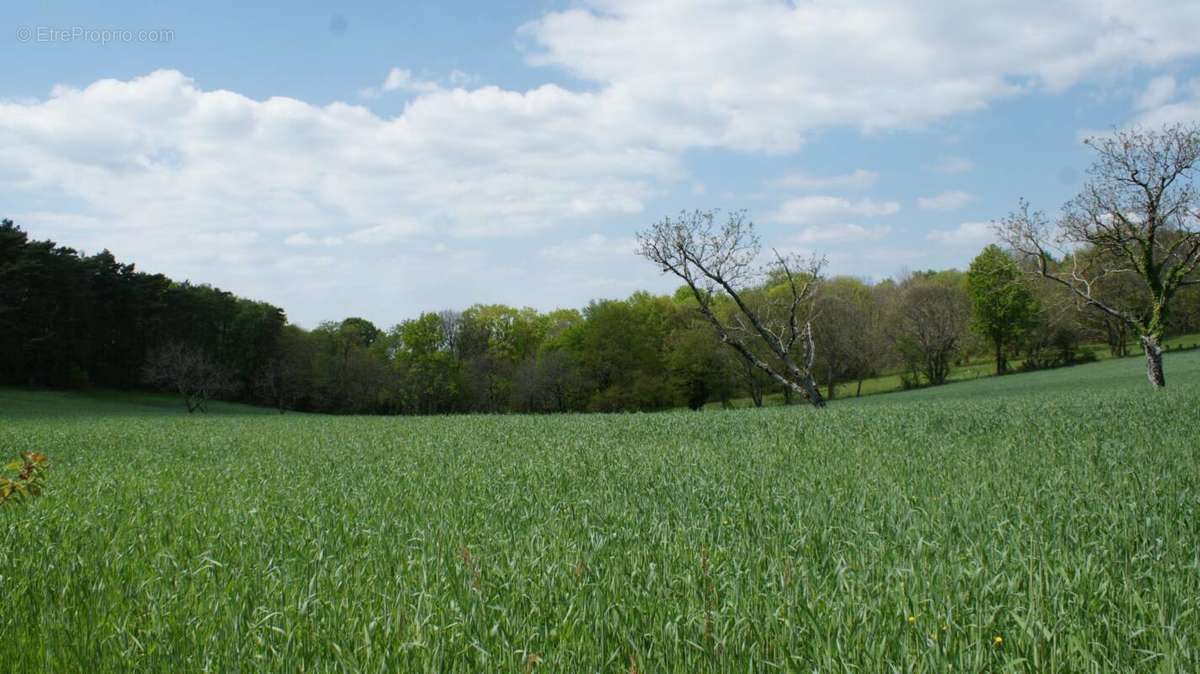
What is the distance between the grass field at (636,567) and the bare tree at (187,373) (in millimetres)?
49807

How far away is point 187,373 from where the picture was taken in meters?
56.6

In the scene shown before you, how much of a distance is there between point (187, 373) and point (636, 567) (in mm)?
61128

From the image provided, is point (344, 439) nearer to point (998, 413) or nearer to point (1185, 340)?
point (998, 413)

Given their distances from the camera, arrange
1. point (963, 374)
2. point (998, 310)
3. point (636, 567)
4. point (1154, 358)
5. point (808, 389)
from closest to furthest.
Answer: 1. point (636, 567)
2. point (1154, 358)
3. point (808, 389)
4. point (998, 310)
5. point (963, 374)

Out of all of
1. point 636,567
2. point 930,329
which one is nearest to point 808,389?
point 636,567

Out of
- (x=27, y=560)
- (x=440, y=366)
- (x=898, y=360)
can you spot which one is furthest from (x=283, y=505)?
(x=898, y=360)

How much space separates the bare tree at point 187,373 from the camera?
179 ft

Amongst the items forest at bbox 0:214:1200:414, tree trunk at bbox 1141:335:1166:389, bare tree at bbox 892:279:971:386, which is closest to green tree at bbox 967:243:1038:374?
forest at bbox 0:214:1200:414

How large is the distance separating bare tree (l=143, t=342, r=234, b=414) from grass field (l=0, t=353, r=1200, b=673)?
49807mm

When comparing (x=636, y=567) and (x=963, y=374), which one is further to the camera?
(x=963, y=374)

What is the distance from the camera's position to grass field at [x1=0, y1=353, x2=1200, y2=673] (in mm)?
3459

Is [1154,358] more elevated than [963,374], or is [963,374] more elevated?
[1154,358]

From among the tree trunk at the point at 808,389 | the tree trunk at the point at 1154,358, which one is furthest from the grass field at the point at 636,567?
the tree trunk at the point at 1154,358

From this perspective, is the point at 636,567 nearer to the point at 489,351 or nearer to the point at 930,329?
the point at 930,329
